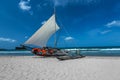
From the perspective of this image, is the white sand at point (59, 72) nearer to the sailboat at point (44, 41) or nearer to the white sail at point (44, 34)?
the sailboat at point (44, 41)

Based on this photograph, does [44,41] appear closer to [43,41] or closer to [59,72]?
[43,41]

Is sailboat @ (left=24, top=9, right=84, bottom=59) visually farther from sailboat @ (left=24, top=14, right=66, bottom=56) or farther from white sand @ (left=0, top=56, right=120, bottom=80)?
white sand @ (left=0, top=56, right=120, bottom=80)

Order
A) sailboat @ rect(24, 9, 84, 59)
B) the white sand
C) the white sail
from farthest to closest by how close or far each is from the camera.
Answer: the white sail < sailboat @ rect(24, 9, 84, 59) < the white sand

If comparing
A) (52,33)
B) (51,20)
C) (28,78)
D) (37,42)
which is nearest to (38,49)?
(37,42)

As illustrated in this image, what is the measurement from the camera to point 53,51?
22125mm

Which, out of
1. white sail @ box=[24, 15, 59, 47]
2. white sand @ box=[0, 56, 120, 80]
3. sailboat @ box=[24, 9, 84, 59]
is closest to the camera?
white sand @ box=[0, 56, 120, 80]

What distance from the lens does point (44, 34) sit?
22625 mm

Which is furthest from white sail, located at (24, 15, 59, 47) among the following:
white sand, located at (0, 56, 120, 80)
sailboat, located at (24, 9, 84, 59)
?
white sand, located at (0, 56, 120, 80)

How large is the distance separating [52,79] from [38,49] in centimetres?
1615

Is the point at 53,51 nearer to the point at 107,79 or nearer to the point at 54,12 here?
the point at 54,12

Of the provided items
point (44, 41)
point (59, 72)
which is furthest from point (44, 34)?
point (59, 72)

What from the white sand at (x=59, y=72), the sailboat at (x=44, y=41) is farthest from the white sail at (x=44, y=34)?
the white sand at (x=59, y=72)

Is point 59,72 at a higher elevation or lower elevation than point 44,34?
lower

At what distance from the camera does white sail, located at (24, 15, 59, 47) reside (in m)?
22.1
